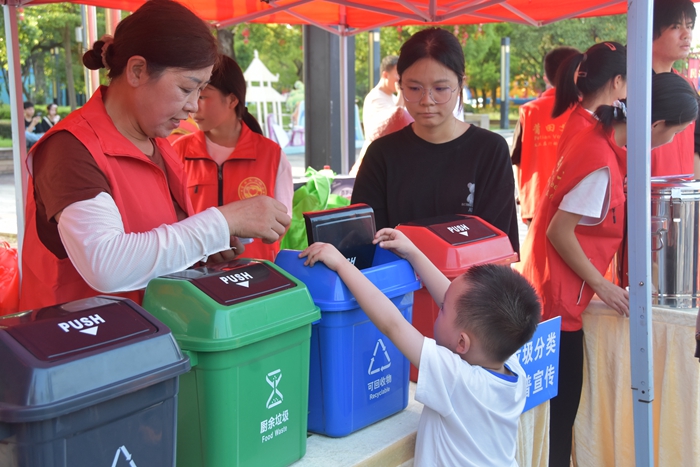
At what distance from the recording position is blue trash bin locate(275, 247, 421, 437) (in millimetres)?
1591

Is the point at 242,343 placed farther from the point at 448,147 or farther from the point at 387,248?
the point at 448,147

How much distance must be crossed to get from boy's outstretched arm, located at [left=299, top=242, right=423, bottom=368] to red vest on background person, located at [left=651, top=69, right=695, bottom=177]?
2128 millimetres

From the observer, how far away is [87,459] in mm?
1081

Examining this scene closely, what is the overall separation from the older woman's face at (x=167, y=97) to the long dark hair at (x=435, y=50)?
993 mm

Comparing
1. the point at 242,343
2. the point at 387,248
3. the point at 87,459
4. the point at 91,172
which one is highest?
the point at 91,172

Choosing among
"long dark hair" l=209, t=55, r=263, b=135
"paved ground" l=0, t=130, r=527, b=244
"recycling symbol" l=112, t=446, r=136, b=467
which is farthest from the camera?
"paved ground" l=0, t=130, r=527, b=244

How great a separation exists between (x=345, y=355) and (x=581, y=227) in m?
1.37

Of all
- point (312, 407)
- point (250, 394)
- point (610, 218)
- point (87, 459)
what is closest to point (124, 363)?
point (87, 459)

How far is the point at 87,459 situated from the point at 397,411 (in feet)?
3.00

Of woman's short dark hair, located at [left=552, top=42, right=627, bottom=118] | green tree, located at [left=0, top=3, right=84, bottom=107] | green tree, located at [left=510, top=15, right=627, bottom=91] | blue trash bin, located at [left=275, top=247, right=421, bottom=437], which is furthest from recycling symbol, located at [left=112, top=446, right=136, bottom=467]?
green tree, located at [left=510, top=15, right=627, bottom=91]

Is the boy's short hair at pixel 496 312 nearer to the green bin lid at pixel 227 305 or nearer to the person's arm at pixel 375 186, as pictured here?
the green bin lid at pixel 227 305

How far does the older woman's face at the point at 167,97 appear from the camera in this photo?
160cm

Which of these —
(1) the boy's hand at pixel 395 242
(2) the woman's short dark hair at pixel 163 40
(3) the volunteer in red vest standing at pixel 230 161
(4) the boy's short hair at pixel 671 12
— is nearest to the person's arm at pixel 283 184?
(3) the volunteer in red vest standing at pixel 230 161

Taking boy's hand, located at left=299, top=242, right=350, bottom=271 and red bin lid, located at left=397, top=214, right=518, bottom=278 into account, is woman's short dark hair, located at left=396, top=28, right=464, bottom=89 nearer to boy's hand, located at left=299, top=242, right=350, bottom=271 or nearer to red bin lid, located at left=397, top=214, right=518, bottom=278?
red bin lid, located at left=397, top=214, right=518, bottom=278
